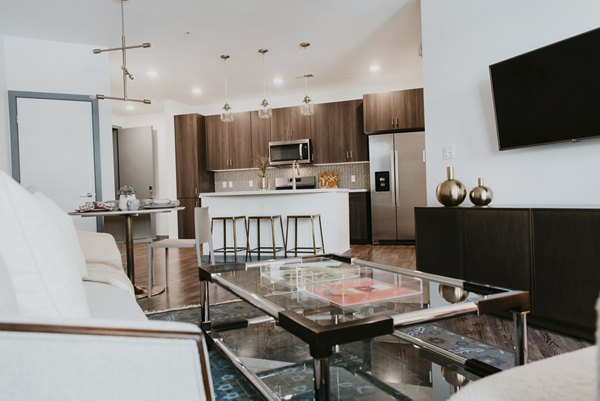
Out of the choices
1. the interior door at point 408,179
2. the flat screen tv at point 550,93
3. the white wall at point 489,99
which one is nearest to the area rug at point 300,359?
the white wall at point 489,99

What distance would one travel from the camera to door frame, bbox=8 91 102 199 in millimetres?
4531

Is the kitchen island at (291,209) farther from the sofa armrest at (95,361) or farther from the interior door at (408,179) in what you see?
the sofa armrest at (95,361)

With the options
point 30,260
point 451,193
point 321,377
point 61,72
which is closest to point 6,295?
point 30,260

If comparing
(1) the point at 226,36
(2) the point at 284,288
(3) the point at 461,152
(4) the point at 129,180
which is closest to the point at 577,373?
(2) the point at 284,288

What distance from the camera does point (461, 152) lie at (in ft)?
10.9

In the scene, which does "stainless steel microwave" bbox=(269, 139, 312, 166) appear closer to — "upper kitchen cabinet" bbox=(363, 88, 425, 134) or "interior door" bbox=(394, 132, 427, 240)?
"upper kitchen cabinet" bbox=(363, 88, 425, 134)

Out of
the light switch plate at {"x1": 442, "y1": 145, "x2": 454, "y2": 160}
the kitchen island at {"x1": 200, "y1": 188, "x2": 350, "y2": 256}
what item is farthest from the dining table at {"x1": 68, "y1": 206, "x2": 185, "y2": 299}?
the light switch plate at {"x1": 442, "y1": 145, "x2": 454, "y2": 160}

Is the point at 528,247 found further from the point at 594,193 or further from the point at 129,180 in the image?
the point at 129,180

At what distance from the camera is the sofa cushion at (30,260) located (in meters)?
0.71

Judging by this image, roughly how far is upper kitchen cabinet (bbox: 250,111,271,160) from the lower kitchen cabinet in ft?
6.64

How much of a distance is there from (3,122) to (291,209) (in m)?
3.53

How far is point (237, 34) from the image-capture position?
4.83m

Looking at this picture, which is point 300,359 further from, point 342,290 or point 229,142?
point 229,142

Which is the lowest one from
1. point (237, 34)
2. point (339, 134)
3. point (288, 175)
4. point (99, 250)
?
point (99, 250)
